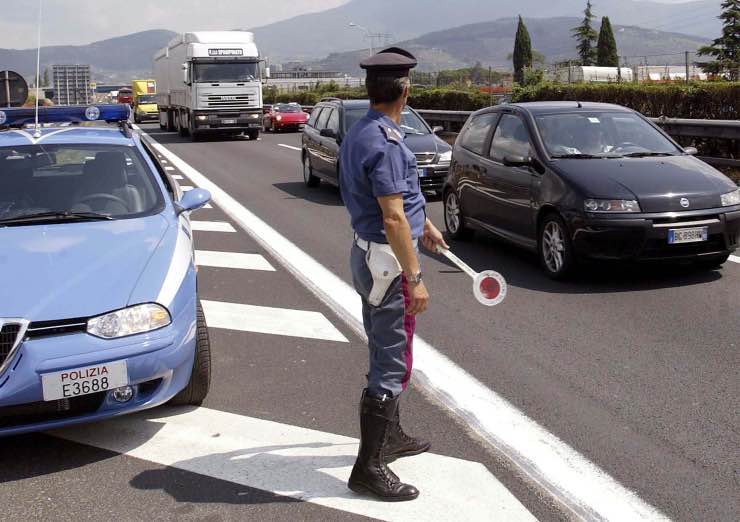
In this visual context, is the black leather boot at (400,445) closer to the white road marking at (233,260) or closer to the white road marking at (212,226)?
the white road marking at (233,260)

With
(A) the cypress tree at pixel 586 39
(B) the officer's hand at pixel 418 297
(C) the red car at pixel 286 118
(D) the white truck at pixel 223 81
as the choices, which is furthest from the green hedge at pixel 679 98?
Answer: (A) the cypress tree at pixel 586 39

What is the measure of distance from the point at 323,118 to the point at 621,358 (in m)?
11.4

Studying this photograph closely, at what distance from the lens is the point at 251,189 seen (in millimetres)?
16281

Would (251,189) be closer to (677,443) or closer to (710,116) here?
(710,116)

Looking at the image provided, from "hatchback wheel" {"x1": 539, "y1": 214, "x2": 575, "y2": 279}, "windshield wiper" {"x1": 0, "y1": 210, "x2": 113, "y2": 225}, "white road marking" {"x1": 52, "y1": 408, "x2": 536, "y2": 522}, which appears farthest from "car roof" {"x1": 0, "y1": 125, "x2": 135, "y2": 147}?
"hatchback wheel" {"x1": 539, "y1": 214, "x2": 575, "y2": 279}

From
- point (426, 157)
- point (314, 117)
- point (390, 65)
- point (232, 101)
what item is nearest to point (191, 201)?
point (390, 65)

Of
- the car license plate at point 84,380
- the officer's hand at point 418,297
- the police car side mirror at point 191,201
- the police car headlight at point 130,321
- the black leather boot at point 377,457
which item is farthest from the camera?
the police car side mirror at point 191,201

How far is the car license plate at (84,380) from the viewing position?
160 inches

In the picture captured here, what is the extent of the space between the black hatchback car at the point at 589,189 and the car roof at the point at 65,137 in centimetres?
380

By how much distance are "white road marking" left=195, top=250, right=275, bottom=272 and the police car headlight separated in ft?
14.7

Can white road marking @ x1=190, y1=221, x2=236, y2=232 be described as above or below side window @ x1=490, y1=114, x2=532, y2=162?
below

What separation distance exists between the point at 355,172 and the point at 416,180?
27 centimetres

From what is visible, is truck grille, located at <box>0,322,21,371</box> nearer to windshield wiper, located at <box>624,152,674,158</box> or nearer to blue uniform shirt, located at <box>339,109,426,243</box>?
blue uniform shirt, located at <box>339,109,426,243</box>

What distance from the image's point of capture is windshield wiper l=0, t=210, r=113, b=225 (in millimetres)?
5410
